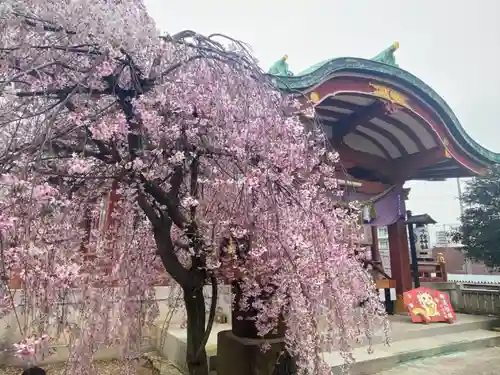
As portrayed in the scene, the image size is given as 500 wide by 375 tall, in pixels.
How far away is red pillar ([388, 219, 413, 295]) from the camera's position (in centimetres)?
1055

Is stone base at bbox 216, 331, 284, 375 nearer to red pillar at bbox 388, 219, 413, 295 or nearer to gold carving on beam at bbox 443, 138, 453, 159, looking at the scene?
gold carving on beam at bbox 443, 138, 453, 159

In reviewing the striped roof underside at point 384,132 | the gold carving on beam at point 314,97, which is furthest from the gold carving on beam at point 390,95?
the gold carving on beam at point 314,97

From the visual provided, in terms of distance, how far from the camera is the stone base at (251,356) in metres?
4.71

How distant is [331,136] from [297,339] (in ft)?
19.2

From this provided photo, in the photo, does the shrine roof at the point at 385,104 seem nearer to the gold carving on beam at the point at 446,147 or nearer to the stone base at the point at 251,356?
the gold carving on beam at the point at 446,147

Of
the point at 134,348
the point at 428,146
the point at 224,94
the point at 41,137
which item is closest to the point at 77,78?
the point at 41,137

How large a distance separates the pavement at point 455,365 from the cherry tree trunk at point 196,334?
3.94m

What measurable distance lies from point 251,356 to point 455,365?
4341 millimetres

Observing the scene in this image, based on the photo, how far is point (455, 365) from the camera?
21.7 ft

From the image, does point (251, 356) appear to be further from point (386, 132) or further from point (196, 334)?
point (386, 132)

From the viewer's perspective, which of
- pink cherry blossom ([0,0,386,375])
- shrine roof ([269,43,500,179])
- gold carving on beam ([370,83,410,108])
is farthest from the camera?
gold carving on beam ([370,83,410,108])

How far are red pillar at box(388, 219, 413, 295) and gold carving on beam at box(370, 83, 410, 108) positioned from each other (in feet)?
15.0

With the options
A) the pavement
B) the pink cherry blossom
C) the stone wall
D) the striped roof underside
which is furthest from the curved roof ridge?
the pavement

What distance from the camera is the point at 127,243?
13.9 feet
